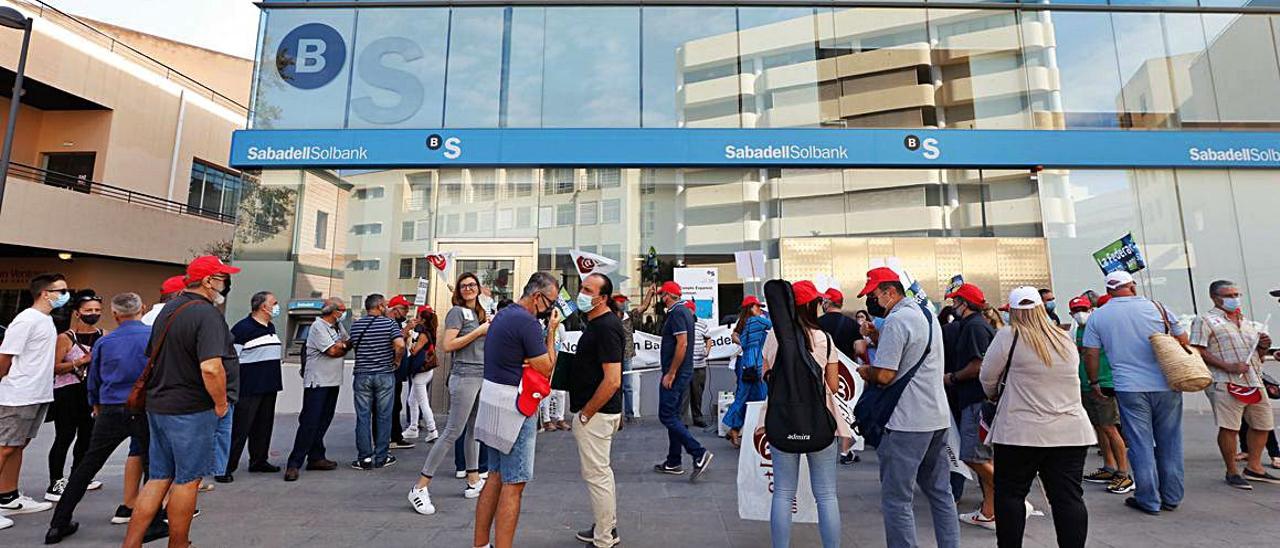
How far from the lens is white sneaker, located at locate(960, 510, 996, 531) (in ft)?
14.3

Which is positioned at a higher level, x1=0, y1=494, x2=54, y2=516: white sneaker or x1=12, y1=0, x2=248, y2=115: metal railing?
x1=12, y1=0, x2=248, y2=115: metal railing

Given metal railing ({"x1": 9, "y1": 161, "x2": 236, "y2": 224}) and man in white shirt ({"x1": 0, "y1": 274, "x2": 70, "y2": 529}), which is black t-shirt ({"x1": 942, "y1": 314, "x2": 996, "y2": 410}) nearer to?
man in white shirt ({"x1": 0, "y1": 274, "x2": 70, "y2": 529})

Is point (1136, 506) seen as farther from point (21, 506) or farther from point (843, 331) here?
point (21, 506)

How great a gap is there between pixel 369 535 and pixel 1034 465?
439 centimetres

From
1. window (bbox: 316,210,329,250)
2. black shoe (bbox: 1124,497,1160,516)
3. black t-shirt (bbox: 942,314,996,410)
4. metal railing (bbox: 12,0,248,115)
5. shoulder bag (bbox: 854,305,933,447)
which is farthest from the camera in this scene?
metal railing (bbox: 12,0,248,115)

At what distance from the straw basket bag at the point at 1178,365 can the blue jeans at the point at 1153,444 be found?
248 millimetres

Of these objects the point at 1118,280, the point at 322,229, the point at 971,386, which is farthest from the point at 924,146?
the point at 322,229

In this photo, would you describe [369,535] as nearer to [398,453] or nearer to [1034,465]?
[398,453]

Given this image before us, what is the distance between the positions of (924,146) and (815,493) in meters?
9.65

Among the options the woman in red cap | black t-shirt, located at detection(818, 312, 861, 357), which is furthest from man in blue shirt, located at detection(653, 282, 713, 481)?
black t-shirt, located at detection(818, 312, 861, 357)

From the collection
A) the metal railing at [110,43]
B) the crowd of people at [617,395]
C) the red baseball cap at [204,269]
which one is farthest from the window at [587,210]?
the metal railing at [110,43]

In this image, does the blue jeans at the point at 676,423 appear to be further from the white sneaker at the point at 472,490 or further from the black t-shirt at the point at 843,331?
the white sneaker at the point at 472,490

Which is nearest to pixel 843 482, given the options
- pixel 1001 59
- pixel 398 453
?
pixel 398 453

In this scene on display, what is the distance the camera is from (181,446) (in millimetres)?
3408
